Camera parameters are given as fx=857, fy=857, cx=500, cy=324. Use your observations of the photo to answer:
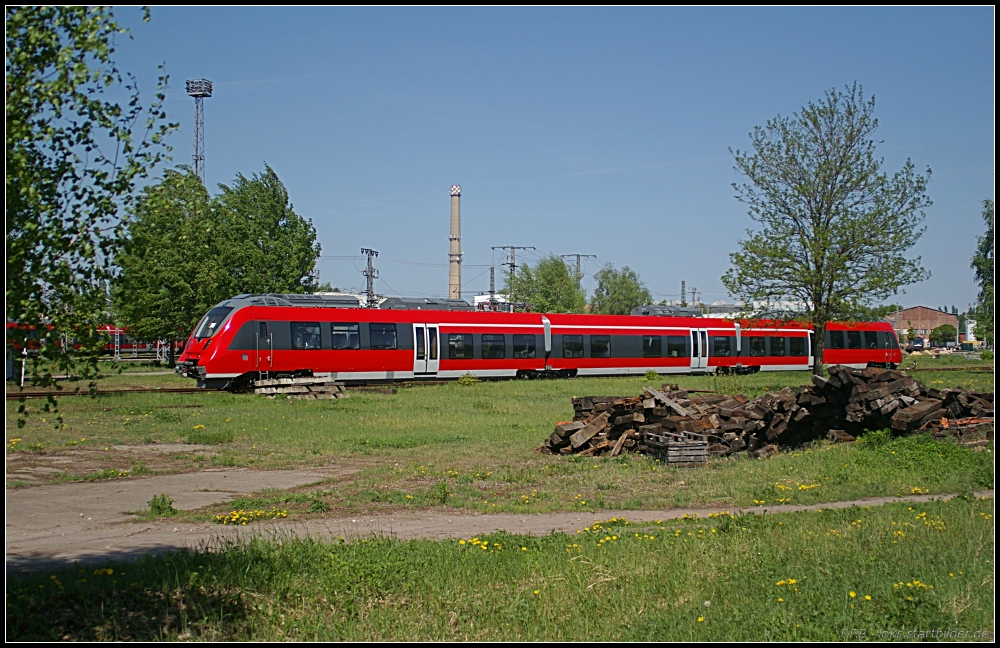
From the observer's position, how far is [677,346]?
153 ft

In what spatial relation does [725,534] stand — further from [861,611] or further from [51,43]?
[51,43]

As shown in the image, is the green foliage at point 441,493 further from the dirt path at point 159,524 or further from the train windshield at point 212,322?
the train windshield at point 212,322

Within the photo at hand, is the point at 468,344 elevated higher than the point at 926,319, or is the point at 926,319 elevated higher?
the point at 926,319

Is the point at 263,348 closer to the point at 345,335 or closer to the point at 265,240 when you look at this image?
the point at 345,335

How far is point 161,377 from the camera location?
43875 millimetres

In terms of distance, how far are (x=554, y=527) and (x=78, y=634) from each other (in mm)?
5815

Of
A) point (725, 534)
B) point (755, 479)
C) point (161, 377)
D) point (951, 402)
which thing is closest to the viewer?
point (725, 534)

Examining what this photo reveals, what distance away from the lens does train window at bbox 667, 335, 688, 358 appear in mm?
46250

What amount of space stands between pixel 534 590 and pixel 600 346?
3642 centimetres

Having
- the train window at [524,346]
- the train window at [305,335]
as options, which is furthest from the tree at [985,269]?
the train window at [305,335]

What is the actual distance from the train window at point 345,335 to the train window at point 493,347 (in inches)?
269

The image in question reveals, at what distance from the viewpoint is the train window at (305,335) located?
3328 centimetres

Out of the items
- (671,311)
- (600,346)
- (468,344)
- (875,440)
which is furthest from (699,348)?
(875,440)

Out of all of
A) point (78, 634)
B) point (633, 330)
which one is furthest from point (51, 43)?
point (633, 330)
